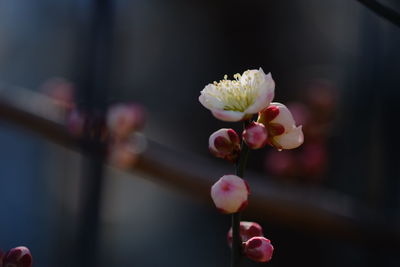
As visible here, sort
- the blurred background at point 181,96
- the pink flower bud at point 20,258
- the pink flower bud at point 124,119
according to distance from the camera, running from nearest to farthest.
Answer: the pink flower bud at point 20,258, the pink flower bud at point 124,119, the blurred background at point 181,96

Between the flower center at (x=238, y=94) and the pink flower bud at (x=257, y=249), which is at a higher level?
the flower center at (x=238, y=94)

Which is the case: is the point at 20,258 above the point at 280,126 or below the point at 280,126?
below

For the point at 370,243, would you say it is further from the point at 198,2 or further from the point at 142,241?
the point at 198,2

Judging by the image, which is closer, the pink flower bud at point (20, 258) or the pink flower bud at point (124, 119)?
the pink flower bud at point (20, 258)

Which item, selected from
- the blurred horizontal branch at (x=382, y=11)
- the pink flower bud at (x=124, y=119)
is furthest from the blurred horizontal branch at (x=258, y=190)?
the blurred horizontal branch at (x=382, y=11)

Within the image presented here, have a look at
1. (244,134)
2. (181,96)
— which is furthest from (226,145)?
(181,96)

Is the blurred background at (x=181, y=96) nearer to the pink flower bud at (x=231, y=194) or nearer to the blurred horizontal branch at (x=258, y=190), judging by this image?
the blurred horizontal branch at (x=258, y=190)

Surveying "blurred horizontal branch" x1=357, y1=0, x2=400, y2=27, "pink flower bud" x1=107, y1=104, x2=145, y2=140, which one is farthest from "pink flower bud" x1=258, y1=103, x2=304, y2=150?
"pink flower bud" x1=107, y1=104, x2=145, y2=140

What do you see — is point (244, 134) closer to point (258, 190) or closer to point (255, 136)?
point (255, 136)
